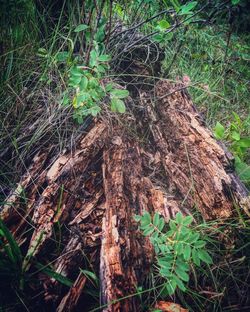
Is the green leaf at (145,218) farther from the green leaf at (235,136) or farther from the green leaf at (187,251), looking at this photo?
the green leaf at (235,136)

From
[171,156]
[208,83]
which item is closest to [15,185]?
[171,156]

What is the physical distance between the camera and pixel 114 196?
1249 millimetres

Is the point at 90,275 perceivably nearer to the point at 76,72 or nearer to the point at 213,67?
the point at 76,72

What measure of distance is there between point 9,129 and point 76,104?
0.52 meters

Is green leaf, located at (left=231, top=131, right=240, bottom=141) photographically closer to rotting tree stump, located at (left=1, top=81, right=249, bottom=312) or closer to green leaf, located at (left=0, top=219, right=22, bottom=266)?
rotting tree stump, located at (left=1, top=81, right=249, bottom=312)

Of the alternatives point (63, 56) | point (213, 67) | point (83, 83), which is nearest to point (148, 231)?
point (83, 83)

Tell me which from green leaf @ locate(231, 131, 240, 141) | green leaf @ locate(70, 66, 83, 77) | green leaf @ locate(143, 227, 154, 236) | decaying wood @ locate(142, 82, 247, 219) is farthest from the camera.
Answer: green leaf @ locate(231, 131, 240, 141)

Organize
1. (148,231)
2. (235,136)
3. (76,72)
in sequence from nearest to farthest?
(148,231) → (76,72) → (235,136)

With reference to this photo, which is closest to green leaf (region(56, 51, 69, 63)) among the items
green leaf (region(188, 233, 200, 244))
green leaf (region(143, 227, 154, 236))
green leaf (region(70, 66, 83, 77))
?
green leaf (region(70, 66, 83, 77))

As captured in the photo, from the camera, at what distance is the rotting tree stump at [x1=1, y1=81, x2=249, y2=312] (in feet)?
3.62

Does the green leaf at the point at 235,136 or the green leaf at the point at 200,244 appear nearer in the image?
the green leaf at the point at 200,244

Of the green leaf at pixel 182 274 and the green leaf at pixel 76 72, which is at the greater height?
the green leaf at pixel 76 72

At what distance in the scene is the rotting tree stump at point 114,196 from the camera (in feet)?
3.62

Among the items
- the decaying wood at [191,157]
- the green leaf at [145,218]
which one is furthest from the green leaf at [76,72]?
the green leaf at [145,218]
